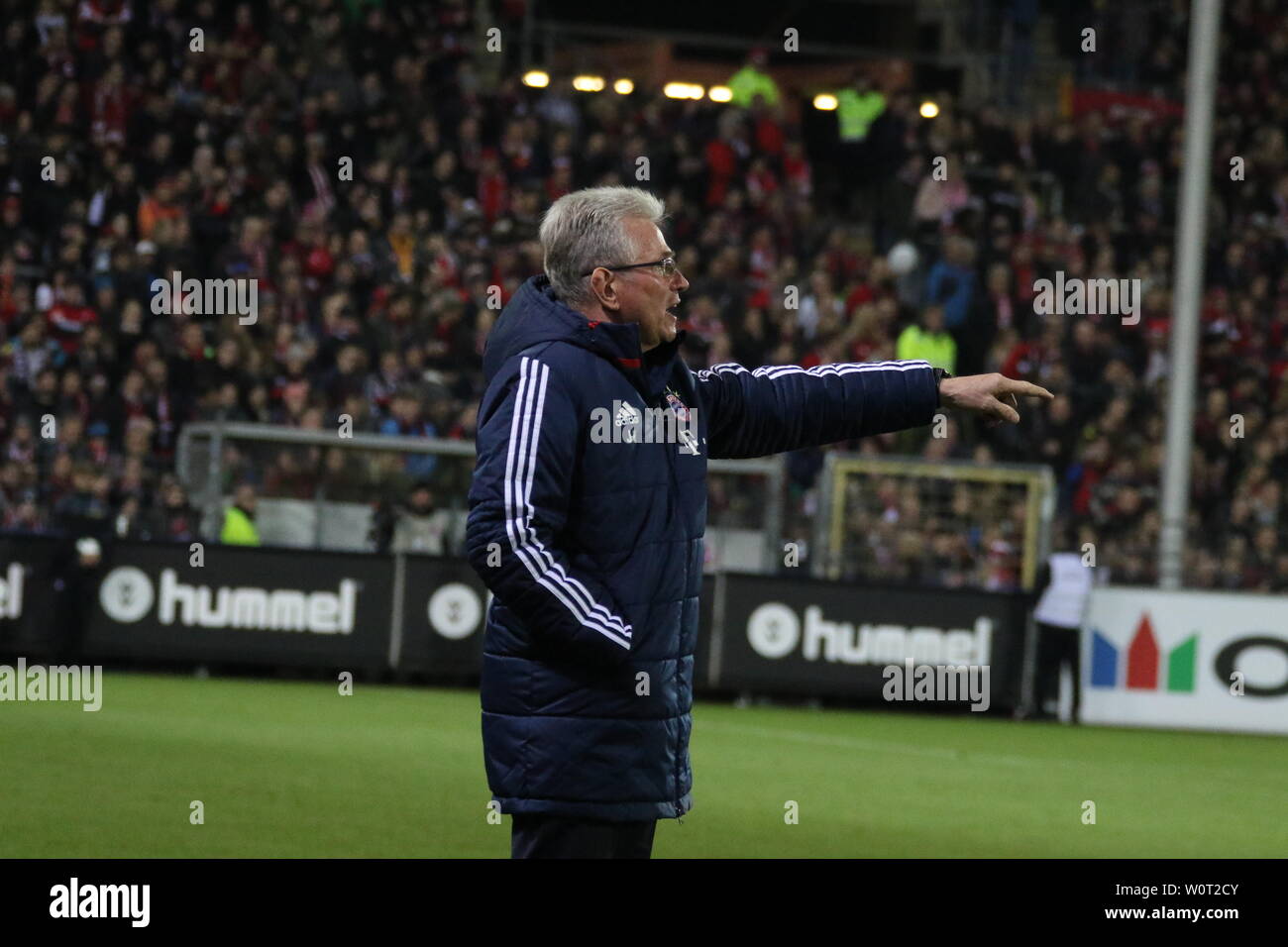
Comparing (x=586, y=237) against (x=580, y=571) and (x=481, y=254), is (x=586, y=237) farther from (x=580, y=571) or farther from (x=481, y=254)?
(x=481, y=254)

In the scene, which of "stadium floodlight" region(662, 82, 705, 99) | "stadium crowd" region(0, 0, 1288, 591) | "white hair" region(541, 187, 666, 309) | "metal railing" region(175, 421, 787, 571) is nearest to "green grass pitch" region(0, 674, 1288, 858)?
"metal railing" region(175, 421, 787, 571)

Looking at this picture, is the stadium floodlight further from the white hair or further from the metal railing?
the white hair

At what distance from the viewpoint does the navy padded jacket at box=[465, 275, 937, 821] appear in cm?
463

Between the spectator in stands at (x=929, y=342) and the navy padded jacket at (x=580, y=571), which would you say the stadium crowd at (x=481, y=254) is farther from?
the navy padded jacket at (x=580, y=571)

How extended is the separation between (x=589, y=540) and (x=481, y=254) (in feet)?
60.3

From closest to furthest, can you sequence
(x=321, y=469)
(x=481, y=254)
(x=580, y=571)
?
1. (x=580, y=571)
2. (x=321, y=469)
3. (x=481, y=254)

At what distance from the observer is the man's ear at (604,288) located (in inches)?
192

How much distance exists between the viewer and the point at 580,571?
4.73 meters

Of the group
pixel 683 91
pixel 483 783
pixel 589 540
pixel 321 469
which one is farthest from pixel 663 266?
pixel 683 91

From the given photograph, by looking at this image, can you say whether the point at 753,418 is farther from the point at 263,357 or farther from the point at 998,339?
the point at 998,339

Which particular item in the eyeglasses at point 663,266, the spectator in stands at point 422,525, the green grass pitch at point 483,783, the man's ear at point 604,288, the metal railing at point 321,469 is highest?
the eyeglasses at point 663,266

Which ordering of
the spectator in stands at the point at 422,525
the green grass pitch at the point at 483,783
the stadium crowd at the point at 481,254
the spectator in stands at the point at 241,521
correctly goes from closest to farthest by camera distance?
the green grass pitch at the point at 483,783 → the spectator in stands at the point at 241,521 → the spectator in stands at the point at 422,525 → the stadium crowd at the point at 481,254

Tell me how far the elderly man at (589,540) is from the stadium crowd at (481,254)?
46.2 feet

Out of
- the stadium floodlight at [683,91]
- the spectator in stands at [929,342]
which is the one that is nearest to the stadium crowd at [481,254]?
the spectator in stands at [929,342]
